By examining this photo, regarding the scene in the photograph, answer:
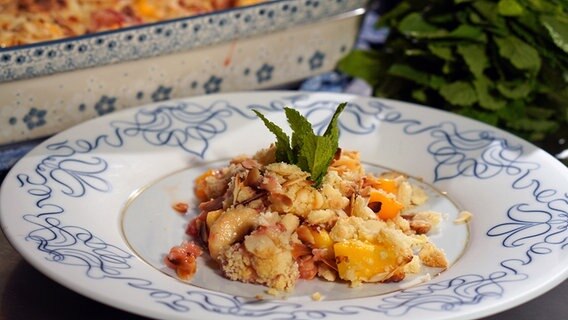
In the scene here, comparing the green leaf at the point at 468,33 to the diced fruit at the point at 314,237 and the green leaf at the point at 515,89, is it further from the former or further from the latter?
the diced fruit at the point at 314,237

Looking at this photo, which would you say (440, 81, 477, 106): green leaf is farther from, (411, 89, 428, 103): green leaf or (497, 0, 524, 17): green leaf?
(497, 0, 524, 17): green leaf

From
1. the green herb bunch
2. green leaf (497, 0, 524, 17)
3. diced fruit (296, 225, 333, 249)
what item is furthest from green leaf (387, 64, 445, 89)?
diced fruit (296, 225, 333, 249)

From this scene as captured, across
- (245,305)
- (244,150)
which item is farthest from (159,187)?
(245,305)

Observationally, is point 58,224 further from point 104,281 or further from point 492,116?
point 492,116

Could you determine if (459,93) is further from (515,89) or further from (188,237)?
(188,237)

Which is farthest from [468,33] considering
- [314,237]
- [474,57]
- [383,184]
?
[314,237]
